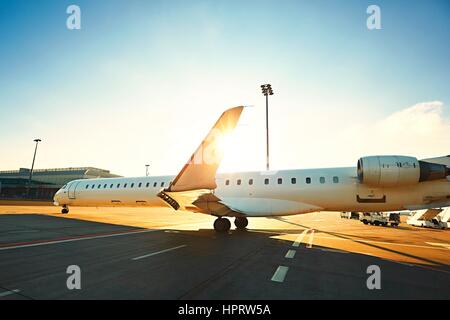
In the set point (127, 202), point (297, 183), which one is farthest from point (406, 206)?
point (127, 202)

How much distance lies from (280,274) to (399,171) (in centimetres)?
913

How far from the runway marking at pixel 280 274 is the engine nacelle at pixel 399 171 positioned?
7.95m

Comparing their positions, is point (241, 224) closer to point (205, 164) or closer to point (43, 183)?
point (205, 164)

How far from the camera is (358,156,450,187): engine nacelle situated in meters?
11.1

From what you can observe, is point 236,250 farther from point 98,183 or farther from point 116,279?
point 98,183

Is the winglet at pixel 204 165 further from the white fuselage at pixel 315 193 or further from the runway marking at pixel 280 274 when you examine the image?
the runway marking at pixel 280 274

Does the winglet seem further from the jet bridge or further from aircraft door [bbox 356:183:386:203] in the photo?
the jet bridge

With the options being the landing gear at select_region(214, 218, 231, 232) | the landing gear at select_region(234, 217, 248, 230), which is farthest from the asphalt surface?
the landing gear at select_region(234, 217, 248, 230)

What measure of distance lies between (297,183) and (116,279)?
10.1 meters

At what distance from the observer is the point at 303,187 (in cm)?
1269

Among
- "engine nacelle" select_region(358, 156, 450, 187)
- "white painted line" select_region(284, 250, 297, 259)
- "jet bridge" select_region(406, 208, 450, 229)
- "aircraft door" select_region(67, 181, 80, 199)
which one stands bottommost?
"jet bridge" select_region(406, 208, 450, 229)

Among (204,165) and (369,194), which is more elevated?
(204,165)

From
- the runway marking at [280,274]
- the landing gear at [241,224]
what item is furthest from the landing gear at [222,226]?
the runway marking at [280,274]

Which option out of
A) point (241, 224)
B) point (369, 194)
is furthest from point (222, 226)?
point (369, 194)
